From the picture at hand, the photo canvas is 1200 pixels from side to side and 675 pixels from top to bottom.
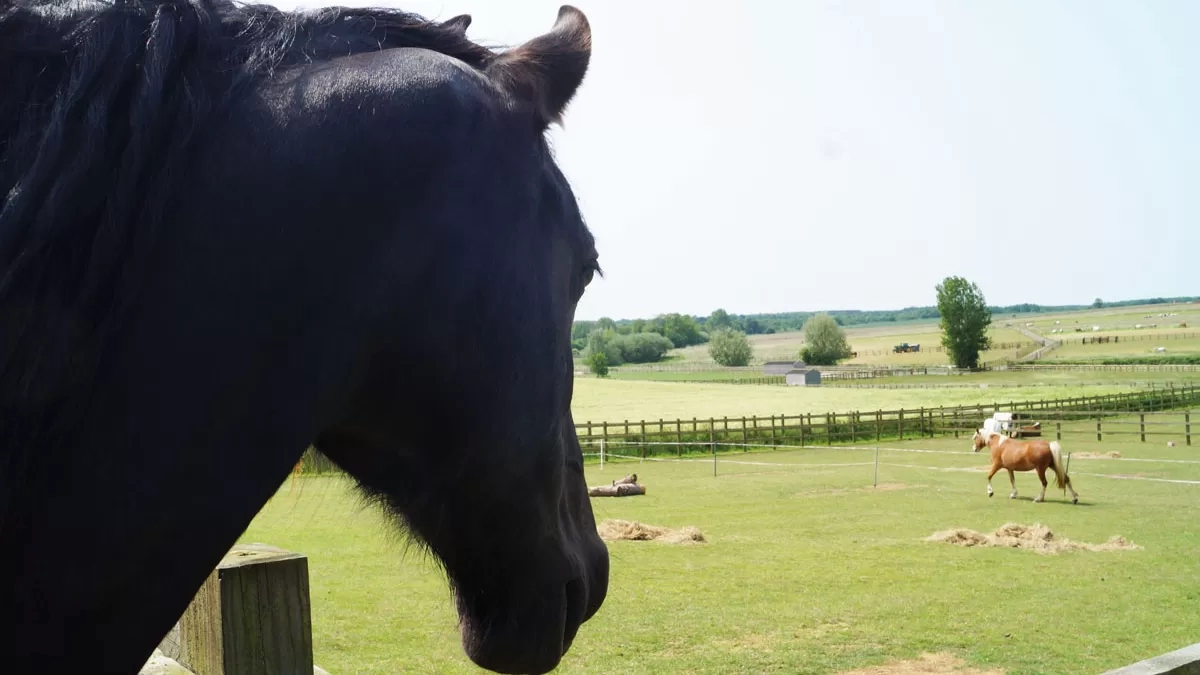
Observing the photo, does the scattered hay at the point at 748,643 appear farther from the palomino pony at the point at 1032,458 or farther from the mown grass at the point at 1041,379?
the mown grass at the point at 1041,379

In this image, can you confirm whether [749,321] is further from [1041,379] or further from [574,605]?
[574,605]

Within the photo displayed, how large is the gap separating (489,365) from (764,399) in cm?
5303

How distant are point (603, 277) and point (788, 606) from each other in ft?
24.5

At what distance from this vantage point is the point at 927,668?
6266 mm

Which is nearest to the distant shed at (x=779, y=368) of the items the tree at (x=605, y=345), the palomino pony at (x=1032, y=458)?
the tree at (x=605, y=345)

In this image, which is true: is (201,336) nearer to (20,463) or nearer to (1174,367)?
(20,463)

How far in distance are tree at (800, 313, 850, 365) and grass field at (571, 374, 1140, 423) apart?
111 ft

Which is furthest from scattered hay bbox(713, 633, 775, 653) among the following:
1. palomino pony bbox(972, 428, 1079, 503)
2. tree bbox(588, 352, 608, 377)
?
tree bbox(588, 352, 608, 377)

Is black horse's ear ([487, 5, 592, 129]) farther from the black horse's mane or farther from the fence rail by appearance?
the fence rail

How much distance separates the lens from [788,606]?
8047mm

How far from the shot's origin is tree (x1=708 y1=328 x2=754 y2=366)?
95000 mm

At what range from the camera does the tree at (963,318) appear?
2901 inches

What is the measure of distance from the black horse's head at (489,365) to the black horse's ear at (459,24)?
0.07m

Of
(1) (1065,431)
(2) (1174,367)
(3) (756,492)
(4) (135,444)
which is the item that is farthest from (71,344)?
(2) (1174,367)
